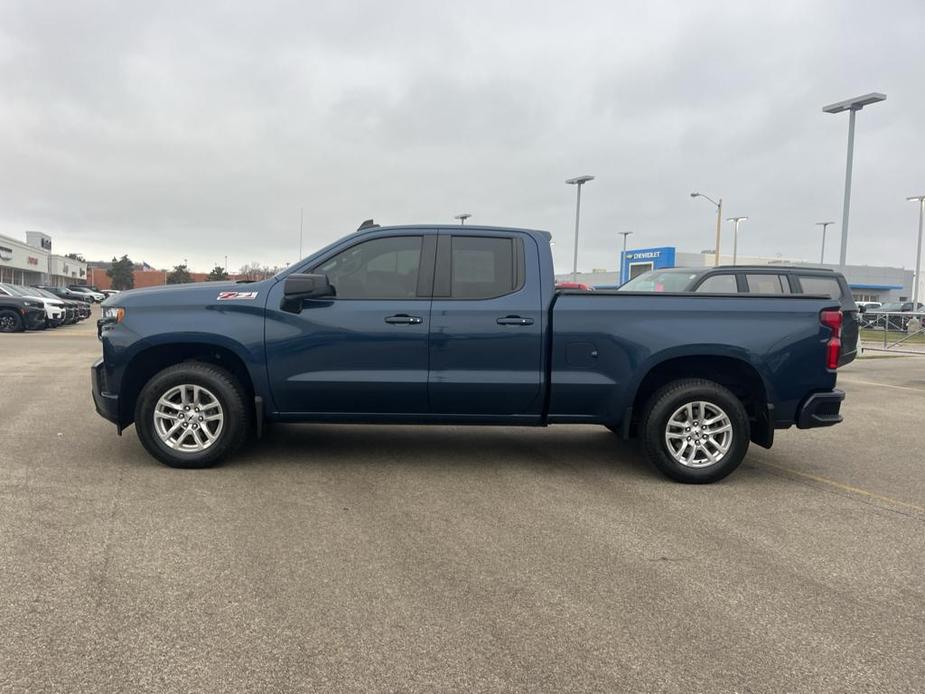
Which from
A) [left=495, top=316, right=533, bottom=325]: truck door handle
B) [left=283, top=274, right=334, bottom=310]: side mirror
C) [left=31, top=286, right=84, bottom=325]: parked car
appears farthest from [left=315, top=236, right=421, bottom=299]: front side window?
[left=31, top=286, right=84, bottom=325]: parked car

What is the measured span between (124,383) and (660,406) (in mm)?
4265

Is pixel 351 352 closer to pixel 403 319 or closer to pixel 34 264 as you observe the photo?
pixel 403 319

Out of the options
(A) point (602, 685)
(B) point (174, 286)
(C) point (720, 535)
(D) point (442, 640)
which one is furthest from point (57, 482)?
(C) point (720, 535)

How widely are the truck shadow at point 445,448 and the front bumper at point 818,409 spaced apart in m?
1.27

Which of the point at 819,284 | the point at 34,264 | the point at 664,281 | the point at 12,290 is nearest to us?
the point at 819,284

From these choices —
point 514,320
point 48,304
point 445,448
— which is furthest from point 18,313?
point 514,320

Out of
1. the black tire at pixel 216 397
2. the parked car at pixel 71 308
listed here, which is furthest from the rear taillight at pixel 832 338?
the parked car at pixel 71 308

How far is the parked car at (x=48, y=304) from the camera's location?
22.6 meters

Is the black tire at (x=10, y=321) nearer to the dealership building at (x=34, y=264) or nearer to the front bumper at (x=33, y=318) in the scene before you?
the front bumper at (x=33, y=318)

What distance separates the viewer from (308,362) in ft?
18.8

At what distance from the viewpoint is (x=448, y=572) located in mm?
3861

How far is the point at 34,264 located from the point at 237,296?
85637mm

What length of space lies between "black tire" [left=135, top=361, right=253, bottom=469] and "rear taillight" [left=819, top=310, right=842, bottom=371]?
15.1ft

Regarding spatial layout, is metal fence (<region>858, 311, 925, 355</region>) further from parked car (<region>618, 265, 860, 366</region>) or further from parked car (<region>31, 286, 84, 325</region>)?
parked car (<region>31, 286, 84, 325</region>)
